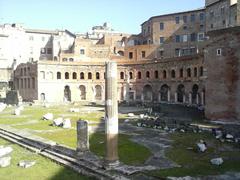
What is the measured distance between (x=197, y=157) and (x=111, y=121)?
5725 mm

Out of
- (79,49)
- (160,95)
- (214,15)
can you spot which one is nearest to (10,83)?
(79,49)

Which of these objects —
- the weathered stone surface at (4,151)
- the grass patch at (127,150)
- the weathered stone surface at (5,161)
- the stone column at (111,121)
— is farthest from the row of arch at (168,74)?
the weathered stone surface at (5,161)

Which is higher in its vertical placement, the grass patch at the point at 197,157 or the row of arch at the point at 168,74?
the row of arch at the point at 168,74

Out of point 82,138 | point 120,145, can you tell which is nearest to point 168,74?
point 120,145

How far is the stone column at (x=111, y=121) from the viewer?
55.3ft

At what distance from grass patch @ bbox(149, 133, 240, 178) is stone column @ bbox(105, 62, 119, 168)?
2.11 m

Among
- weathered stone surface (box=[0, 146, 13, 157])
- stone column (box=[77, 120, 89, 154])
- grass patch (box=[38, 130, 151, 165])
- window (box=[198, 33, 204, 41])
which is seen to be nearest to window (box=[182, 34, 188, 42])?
window (box=[198, 33, 204, 41])

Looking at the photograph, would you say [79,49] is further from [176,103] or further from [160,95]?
[176,103]

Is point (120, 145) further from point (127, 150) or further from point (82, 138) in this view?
point (82, 138)

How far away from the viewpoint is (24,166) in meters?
18.1

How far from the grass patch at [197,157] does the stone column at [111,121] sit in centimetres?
211

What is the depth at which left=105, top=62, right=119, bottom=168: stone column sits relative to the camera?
55.3 ft

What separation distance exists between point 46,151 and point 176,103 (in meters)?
39.6

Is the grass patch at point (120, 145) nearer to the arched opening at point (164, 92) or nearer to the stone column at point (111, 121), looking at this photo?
the stone column at point (111, 121)
